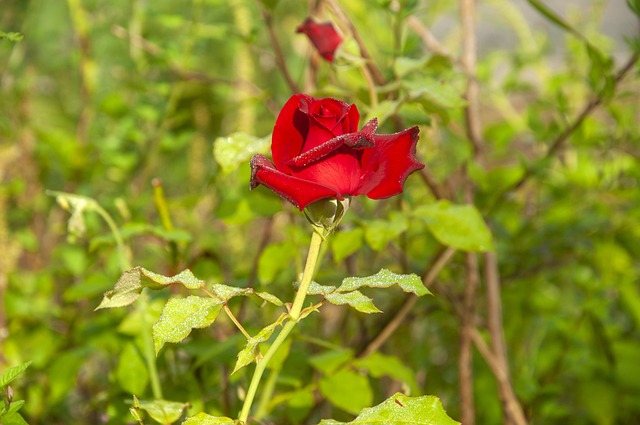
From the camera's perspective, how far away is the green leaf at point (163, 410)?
484 mm

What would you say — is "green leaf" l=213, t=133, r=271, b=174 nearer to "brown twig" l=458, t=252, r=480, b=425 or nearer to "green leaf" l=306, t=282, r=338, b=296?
"green leaf" l=306, t=282, r=338, b=296

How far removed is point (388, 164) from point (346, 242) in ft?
0.85

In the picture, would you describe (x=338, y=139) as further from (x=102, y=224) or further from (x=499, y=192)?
(x=102, y=224)

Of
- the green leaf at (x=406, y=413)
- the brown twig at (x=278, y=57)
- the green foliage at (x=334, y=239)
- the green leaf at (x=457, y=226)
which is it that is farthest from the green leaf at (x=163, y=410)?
the brown twig at (x=278, y=57)

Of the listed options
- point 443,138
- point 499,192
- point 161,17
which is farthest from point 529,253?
point 161,17

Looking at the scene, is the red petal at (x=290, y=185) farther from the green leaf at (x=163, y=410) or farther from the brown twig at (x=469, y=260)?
the brown twig at (x=469, y=260)

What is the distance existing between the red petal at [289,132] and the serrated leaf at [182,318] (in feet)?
0.27

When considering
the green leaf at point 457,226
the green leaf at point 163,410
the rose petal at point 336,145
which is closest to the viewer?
the rose petal at point 336,145

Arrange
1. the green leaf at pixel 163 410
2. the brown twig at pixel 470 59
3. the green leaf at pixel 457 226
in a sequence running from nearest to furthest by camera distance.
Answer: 1. the green leaf at pixel 163 410
2. the green leaf at pixel 457 226
3. the brown twig at pixel 470 59

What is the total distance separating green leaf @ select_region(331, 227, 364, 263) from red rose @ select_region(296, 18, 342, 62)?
0.47 ft

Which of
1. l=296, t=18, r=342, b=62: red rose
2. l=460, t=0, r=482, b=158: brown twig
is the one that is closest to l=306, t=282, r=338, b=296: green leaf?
l=296, t=18, r=342, b=62: red rose

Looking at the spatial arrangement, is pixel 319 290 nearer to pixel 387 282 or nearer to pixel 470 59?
pixel 387 282

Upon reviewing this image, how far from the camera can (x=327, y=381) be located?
2.15 feet

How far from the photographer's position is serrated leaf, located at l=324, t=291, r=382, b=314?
0.40 meters
